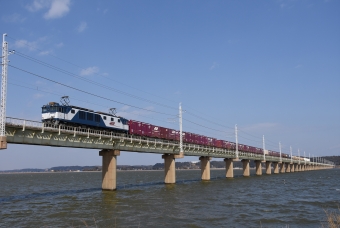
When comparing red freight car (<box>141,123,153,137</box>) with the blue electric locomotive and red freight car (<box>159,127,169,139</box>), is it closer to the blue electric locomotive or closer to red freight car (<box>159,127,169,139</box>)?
red freight car (<box>159,127,169,139</box>)

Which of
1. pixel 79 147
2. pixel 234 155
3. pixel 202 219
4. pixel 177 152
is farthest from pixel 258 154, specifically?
pixel 202 219

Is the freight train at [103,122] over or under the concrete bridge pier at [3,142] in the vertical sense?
over

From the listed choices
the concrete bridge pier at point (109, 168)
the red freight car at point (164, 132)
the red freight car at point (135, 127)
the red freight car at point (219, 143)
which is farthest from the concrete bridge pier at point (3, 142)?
the red freight car at point (219, 143)

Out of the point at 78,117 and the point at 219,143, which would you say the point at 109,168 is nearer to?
the point at 78,117

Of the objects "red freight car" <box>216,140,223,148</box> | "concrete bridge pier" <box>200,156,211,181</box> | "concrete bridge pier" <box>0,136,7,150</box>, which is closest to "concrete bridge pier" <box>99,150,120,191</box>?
"concrete bridge pier" <box>0,136,7,150</box>

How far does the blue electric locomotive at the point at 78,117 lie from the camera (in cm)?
3881

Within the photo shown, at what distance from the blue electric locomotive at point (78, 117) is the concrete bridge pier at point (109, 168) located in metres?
4.52

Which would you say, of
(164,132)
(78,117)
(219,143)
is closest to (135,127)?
(164,132)

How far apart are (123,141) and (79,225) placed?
24321 mm

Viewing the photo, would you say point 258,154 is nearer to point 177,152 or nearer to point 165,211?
point 177,152

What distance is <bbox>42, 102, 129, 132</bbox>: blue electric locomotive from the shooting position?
3881cm

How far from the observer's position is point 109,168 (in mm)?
43562

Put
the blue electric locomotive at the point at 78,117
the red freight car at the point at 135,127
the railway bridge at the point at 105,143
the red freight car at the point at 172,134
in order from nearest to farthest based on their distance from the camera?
the railway bridge at the point at 105,143 < the blue electric locomotive at the point at 78,117 < the red freight car at the point at 135,127 < the red freight car at the point at 172,134

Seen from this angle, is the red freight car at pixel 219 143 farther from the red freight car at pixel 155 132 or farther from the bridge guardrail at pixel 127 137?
the red freight car at pixel 155 132
